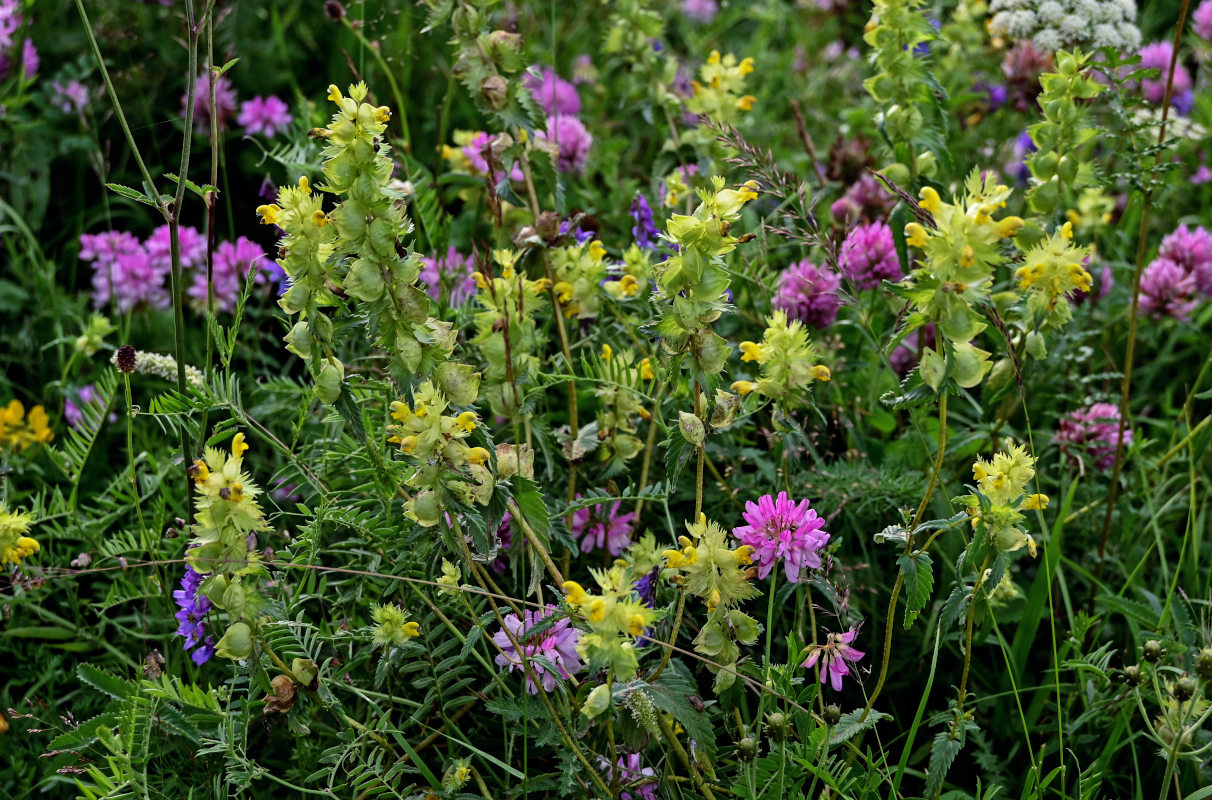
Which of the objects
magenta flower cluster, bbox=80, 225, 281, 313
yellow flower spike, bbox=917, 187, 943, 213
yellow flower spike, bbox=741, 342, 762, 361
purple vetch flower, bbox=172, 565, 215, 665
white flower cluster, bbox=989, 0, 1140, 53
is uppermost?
yellow flower spike, bbox=917, 187, 943, 213

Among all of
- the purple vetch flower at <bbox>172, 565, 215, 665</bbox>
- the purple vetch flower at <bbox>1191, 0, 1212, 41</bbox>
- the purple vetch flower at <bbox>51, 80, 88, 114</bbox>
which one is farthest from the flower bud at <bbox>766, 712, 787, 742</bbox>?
the purple vetch flower at <bbox>1191, 0, 1212, 41</bbox>

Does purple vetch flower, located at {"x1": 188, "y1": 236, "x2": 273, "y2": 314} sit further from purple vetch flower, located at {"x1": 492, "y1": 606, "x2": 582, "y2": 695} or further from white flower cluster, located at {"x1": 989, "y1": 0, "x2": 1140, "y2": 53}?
white flower cluster, located at {"x1": 989, "y1": 0, "x2": 1140, "y2": 53}

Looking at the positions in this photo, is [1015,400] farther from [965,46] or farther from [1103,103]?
[1103,103]

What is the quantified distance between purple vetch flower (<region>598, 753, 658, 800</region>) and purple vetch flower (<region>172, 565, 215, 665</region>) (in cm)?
53

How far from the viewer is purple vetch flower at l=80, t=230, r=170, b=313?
2047 millimetres

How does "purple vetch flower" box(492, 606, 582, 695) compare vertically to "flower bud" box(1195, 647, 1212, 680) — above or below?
below

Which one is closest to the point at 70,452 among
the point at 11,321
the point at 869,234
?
the point at 11,321

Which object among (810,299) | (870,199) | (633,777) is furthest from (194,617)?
(870,199)

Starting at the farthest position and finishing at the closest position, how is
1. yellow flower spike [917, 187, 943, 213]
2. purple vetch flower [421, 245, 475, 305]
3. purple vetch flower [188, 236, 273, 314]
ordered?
purple vetch flower [188, 236, 273, 314]
purple vetch flower [421, 245, 475, 305]
yellow flower spike [917, 187, 943, 213]

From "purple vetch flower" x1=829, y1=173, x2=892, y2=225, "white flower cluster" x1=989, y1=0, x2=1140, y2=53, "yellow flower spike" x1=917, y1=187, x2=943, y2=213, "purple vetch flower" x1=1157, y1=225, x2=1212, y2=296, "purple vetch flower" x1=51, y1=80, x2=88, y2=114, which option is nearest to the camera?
"yellow flower spike" x1=917, y1=187, x2=943, y2=213

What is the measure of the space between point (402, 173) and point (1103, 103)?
6.13 ft

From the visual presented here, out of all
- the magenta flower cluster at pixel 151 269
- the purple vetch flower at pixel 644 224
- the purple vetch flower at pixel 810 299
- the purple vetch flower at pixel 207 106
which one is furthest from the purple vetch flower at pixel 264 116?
the purple vetch flower at pixel 810 299

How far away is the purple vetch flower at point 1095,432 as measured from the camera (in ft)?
5.81

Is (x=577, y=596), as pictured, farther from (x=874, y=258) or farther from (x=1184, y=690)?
(x=874, y=258)
